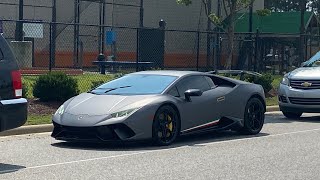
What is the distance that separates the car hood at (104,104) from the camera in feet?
37.1

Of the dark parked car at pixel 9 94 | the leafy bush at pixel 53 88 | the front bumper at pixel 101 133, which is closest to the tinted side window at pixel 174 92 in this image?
the front bumper at pixel 101 133

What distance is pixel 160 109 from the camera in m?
11.6

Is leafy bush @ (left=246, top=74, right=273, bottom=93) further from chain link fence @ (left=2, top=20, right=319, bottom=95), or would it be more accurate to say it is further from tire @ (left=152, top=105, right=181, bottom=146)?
chain link fence @ (left=2, top=20, right=319, bottom=95)

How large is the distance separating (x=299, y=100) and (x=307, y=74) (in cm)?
74

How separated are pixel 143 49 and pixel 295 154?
2953 centimetres

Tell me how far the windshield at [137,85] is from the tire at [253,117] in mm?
1846

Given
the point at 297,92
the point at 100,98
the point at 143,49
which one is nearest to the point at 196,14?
the point at 143,49

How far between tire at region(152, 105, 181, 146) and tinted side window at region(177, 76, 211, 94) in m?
0.67

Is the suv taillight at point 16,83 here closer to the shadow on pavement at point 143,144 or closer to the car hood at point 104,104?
the car hood at point 104,104

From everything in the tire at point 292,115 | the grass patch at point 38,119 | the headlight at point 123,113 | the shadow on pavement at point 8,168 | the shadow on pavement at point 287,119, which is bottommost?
the shadow on pavement at point 287,119

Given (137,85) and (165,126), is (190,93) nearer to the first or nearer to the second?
(165,126)

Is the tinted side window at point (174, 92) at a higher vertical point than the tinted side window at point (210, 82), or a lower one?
lower

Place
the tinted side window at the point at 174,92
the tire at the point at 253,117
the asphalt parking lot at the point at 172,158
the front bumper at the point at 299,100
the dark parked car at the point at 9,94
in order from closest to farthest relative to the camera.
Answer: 1. the asphalt parking lot at the point at 172,158
2. the dark parked car at the point at 9,94
3. the tinted side window at the point at 174,92
4. the tire at the point at 253,117
5. the front bumper at the point at 299,100

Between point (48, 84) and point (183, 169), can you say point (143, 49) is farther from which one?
point (183, 169)
